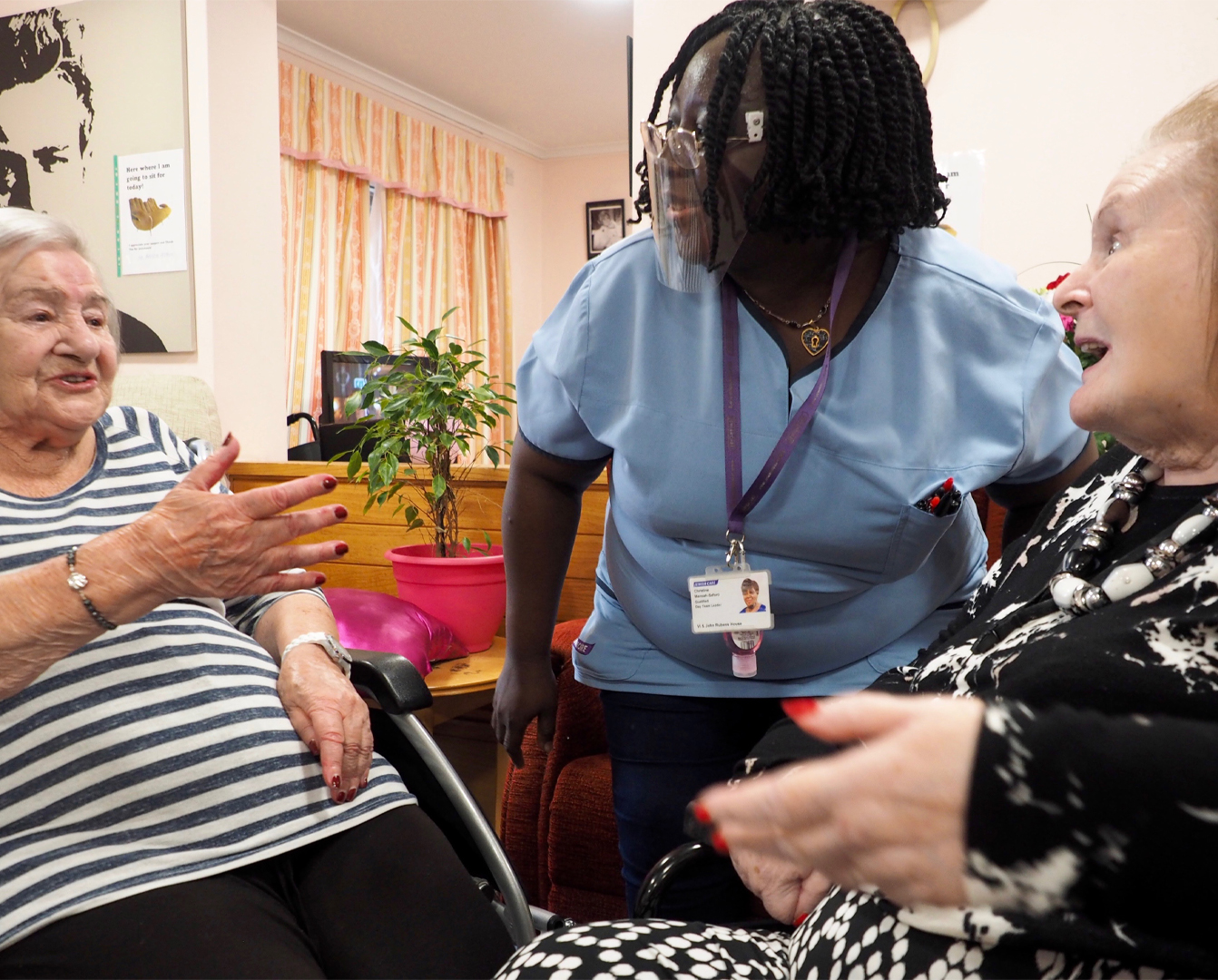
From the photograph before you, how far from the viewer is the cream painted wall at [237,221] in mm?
2898

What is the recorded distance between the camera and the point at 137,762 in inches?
41.7

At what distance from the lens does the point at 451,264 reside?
6.89m

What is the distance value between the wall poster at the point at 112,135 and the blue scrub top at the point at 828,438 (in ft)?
7.24

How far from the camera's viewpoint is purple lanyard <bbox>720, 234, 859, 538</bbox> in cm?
109

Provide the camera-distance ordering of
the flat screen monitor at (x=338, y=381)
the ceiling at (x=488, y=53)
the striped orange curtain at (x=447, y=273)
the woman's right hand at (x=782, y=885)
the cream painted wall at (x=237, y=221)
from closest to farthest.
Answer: the woman's right hand at (x=782, y=885) < the cream painted wall at (x=237, y=221) < the flat screen monitor at (x=338, y=381) < the ceiling at (x=488, y=53) < the striped orange curtain at (x=447, y=273)

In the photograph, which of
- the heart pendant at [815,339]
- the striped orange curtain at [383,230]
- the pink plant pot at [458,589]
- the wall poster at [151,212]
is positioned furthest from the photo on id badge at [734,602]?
the striped orange curtain at [383,230]

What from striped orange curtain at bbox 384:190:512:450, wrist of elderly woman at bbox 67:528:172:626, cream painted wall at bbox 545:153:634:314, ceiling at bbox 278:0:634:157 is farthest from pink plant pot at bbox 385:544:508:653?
cream painted wall at bbox 545:153:634:314

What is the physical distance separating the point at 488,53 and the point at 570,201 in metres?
2.31

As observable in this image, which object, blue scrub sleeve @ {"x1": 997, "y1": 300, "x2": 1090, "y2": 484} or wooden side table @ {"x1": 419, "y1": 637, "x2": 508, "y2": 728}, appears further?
wooden side table @ {"x1": 419, "y1": 637, "x2": 508, "y2": 728}

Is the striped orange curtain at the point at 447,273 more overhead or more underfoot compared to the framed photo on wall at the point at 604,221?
more underfoot

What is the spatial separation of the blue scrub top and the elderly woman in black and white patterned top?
0.17 m

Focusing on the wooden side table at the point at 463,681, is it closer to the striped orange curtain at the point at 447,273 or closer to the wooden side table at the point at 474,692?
the wooden side table at the point at 474,692

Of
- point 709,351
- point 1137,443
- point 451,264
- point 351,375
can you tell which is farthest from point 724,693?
point 451,264

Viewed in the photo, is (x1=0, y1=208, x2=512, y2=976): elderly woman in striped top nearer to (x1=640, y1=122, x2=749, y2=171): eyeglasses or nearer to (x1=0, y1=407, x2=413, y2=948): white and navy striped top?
(x1=0, y1=407, x2=413, y2=948): white and navy striped top
